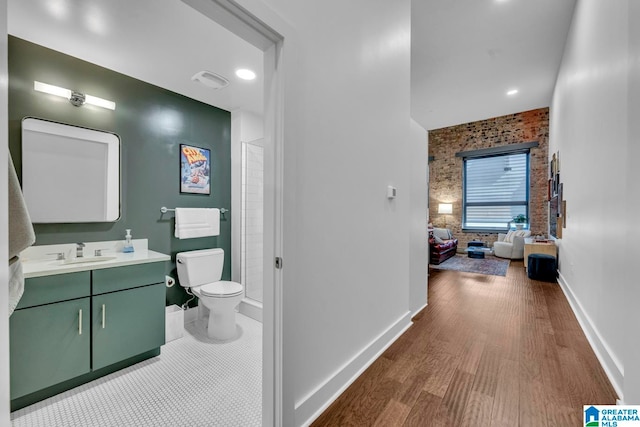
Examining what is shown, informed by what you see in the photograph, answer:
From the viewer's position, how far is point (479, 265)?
571cm

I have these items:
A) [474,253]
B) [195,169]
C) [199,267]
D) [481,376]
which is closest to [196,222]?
[199,267]

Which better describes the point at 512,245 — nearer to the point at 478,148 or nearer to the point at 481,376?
the point at 478,148

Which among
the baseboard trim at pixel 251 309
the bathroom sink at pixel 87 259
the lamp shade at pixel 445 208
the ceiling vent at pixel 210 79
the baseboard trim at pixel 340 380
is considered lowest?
the baseboard trim at pixel 251 309

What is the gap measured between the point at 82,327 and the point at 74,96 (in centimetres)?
177

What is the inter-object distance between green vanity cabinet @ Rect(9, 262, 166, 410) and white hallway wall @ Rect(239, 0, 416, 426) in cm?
144

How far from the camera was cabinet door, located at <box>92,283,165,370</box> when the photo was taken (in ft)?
6.15

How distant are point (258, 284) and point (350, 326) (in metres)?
1.76

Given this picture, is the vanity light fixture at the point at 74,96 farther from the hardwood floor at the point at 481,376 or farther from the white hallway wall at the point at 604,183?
the white hallway wall at the point at 604,183

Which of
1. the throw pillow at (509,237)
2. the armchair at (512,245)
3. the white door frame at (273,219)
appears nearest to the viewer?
the white door frame at (273,219)

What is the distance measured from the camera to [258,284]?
325 centimetres

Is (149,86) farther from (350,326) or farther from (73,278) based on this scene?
(350,326)

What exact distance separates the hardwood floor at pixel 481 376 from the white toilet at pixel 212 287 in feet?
4.36

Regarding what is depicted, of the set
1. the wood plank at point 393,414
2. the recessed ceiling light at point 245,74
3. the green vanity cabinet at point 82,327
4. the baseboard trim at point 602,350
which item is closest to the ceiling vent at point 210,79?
the recessed ceiling light at point 245,74

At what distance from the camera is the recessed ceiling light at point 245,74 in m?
2.42
